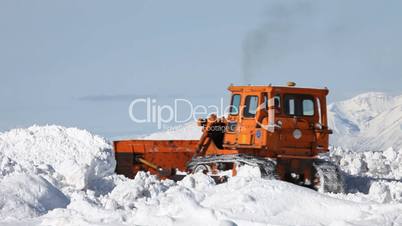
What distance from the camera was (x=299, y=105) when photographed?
65.6 ft

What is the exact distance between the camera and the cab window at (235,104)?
20.3 m

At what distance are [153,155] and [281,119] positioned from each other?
15.6 feet

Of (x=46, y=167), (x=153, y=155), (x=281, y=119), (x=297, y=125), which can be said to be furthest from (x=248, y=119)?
(x=46, y=167)

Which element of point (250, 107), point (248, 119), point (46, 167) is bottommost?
point (46, 167)

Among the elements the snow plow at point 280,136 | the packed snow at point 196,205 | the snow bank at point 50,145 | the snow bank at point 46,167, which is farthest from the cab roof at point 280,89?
the snow bank at point 50,145

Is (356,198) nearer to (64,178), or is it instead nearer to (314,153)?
(314,153)

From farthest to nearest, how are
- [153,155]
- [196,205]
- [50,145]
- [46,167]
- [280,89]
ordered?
1. [50,145]
2. [153,155]
3. [46,167]
4. [280,89]
5. [196,205]

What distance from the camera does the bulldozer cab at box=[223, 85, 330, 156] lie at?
1966 cm

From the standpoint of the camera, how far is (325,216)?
1393cm

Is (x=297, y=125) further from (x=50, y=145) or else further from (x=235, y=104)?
(x=50, y=145)

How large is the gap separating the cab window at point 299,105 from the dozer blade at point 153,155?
389 cm

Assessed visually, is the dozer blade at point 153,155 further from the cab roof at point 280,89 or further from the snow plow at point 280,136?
the cab roof at point 280,89

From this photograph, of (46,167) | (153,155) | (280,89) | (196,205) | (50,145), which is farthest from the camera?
(50,145)

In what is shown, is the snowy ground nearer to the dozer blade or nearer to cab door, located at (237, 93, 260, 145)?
cab door, located at (237, 93, 260, 145)
